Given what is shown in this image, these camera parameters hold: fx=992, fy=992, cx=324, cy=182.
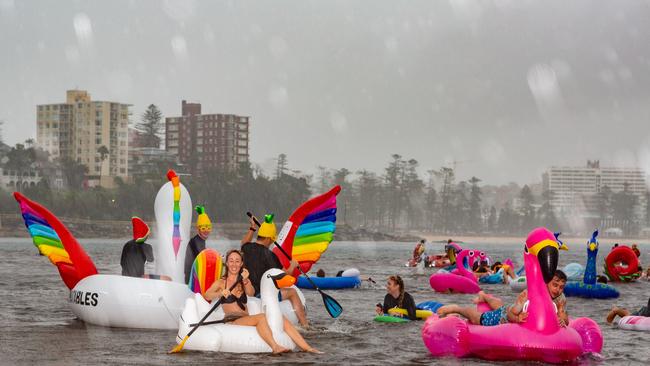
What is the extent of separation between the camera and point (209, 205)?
14662 centimetres

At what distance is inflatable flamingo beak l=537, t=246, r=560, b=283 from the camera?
37.9 feet

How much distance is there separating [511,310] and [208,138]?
17624 centimetres

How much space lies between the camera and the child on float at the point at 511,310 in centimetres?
1200

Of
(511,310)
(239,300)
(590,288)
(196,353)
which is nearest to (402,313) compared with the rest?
(511,310)

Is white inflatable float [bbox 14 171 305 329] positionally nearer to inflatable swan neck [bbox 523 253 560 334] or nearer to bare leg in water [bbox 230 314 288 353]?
bare leg in water [bbox 230 314 288 353]

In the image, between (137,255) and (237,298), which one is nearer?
(237,298)

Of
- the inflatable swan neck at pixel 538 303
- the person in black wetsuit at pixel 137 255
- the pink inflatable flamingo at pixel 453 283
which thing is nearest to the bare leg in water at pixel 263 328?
the inflatable swan neck at pixel 538 303

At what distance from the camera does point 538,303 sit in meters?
11.7

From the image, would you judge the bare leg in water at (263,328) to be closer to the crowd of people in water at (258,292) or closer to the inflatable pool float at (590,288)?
the crowd of people in water at (258,292)

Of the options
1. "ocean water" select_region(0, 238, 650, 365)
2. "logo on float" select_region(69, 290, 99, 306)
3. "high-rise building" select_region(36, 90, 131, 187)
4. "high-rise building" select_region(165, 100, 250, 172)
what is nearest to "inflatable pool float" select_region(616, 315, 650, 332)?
"ocean water" select_region(0, 238, 650, 365)

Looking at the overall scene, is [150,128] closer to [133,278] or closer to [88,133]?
[88,133]

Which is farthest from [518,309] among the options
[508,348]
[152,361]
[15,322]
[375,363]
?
[15,322]

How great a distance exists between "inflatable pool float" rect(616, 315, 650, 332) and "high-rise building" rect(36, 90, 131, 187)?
152 metres

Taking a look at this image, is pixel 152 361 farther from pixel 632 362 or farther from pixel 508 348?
pixel 632 362
